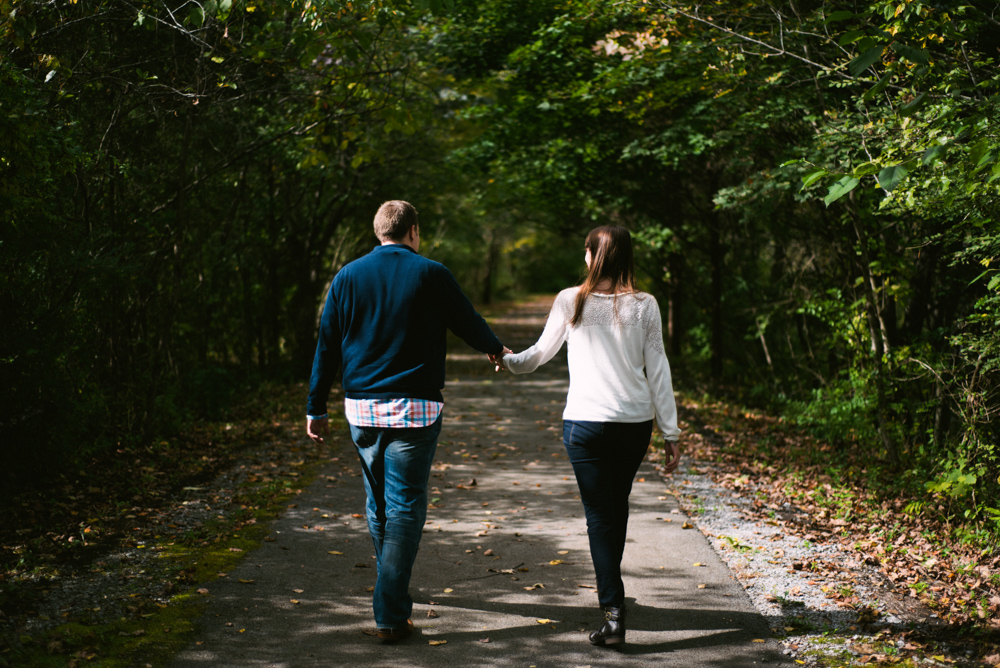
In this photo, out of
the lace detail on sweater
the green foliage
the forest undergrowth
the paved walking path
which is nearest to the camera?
the paved walking path

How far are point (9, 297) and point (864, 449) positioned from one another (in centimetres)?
801

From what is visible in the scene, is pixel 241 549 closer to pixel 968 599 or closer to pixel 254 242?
pixel 968 599

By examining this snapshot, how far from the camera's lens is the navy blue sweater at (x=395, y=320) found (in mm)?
3945

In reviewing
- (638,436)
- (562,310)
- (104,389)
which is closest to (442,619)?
(638,436)

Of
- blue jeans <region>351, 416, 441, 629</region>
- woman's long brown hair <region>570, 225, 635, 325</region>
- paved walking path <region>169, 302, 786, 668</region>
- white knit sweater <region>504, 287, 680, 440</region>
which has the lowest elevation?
paved walking path <region>169, 302, 786, 668</region>

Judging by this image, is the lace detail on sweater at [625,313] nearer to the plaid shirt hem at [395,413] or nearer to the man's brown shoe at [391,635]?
the plaid shirt hem at [395,413]

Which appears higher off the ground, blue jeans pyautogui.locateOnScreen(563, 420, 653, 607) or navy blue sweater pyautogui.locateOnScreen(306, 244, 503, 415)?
navy blue sweater pyautogui.locateOnScreen(306, 244, 503, 415)

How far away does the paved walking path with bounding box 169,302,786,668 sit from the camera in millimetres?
3861

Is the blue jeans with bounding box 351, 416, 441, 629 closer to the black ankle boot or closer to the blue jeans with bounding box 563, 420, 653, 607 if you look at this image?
the blue jeans with bounding box 563, 420, 653, 607

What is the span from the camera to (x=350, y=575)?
16.4 ft

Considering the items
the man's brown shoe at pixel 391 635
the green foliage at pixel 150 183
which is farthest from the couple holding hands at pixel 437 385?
the green foliage at pixel 150 183

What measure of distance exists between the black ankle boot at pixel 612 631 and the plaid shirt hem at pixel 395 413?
1332 mm

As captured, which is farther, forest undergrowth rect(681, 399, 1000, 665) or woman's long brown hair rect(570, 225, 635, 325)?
forest undergrowth rect(681, 399, 1000, 665)

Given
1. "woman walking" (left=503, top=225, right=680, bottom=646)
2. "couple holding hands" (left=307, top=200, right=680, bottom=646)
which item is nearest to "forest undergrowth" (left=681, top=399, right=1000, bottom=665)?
"woman walking" (left=503, top=225, right=680, bottom=646)
